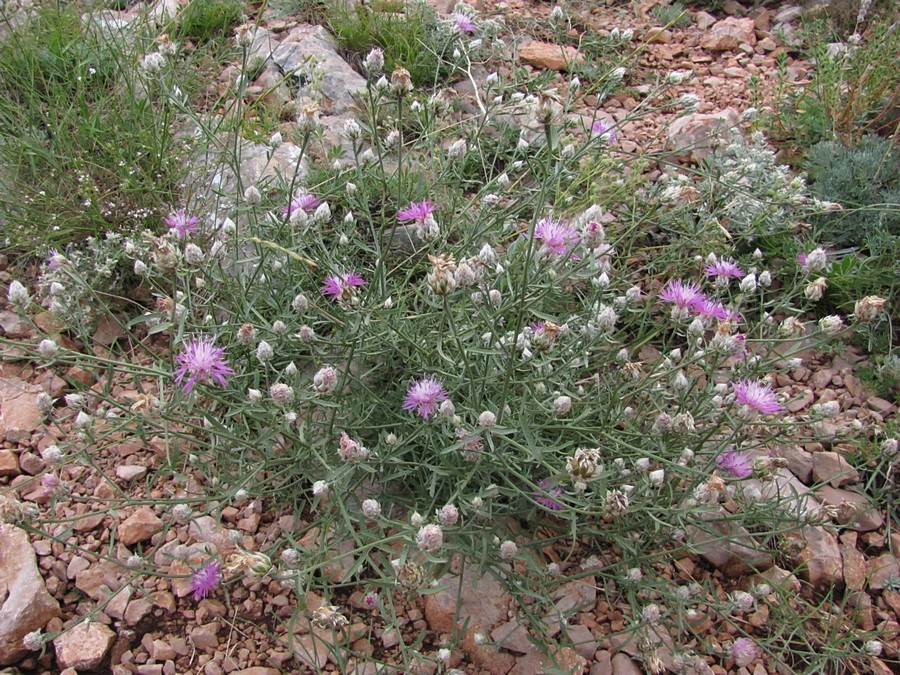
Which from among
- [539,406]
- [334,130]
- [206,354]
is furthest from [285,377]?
[334,130]

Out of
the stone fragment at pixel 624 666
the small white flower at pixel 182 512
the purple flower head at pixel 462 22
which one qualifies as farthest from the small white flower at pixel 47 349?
the purple flower head at pixel 462 22

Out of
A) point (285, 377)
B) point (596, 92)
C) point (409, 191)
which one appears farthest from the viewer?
point (596, 92)

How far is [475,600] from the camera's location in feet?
7.82

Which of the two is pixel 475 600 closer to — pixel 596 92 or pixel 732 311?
pixel 732 311

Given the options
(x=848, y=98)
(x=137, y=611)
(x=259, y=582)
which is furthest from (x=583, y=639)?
(x=848, y=98)

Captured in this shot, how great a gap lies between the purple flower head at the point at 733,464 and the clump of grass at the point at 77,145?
271cm

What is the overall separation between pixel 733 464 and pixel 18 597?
2376 millimetres

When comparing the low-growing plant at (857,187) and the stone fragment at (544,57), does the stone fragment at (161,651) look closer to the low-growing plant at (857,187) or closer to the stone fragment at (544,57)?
the low-growing plant at (857,187)

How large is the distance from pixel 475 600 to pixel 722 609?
30.9 inches

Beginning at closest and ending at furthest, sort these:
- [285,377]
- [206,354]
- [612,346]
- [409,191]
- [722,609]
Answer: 1. [206,354]
2. [722,609]
3. [285,377]
4. [612,346]
5. [409,191]

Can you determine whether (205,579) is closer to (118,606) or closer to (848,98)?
(118,606)

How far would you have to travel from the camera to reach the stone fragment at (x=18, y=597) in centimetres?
219

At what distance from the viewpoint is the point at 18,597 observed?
227 cm

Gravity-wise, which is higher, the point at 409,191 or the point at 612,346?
the point at 409,191
